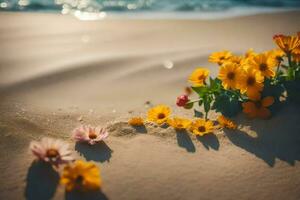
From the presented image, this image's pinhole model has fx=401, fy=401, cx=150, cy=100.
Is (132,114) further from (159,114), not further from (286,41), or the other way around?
(286,41)

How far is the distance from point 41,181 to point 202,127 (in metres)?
1.08

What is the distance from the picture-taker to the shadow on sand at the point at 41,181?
192 centimetres

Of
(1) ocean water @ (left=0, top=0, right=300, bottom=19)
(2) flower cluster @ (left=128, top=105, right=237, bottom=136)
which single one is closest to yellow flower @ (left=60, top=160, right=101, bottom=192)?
(2) flower cluster @ (left=128, top=105, right=237, bottom=136)

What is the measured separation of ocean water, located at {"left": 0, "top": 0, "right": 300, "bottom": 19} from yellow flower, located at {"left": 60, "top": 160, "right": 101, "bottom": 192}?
517 cm

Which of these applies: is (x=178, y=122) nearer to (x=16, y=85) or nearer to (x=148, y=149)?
(x=148, y=149)

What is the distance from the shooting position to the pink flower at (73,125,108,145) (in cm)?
234

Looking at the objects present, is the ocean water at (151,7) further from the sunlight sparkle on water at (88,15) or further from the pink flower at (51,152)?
the pink flower at (51,152)

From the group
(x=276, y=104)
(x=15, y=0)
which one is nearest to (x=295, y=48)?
(x=276, y=104)

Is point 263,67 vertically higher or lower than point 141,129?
higher

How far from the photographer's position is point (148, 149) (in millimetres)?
2359

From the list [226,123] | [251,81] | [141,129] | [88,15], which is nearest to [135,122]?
[141,129]

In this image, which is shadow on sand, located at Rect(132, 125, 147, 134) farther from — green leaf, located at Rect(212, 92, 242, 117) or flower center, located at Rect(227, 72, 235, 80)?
flower center, located at Rect(227, 72, 235, 80)

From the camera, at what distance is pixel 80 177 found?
1935mm

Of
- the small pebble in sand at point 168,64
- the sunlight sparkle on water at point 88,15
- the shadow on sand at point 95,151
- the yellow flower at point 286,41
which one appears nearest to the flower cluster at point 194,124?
the shadow on sand at point 95,151
